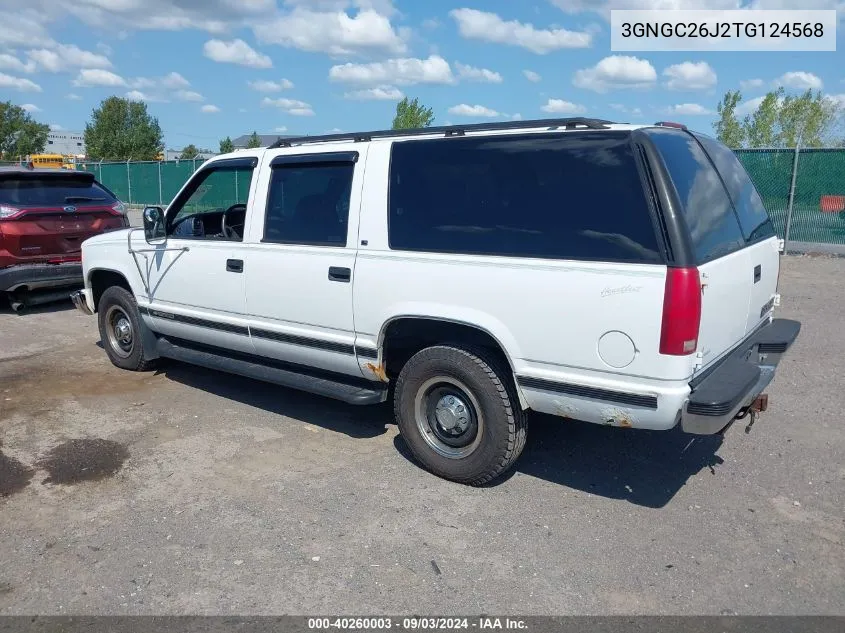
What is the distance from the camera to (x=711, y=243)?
3693 mm

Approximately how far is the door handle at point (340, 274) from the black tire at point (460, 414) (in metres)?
0.68

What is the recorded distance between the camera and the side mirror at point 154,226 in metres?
5.64

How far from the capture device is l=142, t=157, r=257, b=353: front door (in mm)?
5254

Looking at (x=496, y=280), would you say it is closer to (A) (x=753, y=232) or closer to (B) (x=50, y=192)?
(A) (x=753, y=232)

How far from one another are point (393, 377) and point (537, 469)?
1158mm

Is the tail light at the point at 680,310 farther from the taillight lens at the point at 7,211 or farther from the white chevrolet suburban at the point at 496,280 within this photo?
the taillight lens at the point at 7,211

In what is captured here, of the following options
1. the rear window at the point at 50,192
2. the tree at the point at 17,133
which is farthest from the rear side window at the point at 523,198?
the tree at the point at 17,133

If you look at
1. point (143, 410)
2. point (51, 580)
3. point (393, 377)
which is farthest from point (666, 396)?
point (143, 410)

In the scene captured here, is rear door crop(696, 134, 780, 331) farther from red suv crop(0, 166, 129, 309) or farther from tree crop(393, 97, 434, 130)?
tree crop(393, 97, 434, 130)

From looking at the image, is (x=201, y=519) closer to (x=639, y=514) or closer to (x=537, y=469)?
(x=537, y=469)

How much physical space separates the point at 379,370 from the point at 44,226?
21.1ft

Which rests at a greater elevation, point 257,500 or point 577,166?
point 577,166

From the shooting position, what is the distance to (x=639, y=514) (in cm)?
393

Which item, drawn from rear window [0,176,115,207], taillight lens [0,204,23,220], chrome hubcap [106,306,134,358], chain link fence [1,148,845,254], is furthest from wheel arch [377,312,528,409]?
chain link fence [1,148,845,254]
